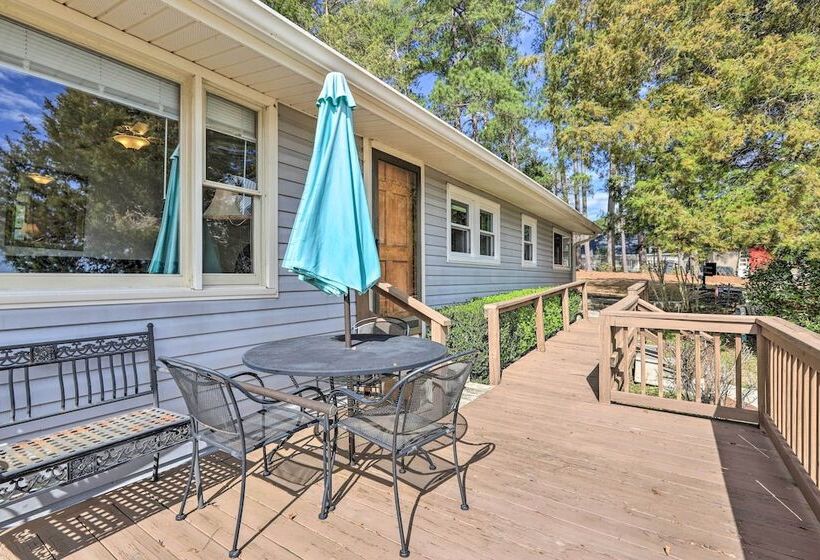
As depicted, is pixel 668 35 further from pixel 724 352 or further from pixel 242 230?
pixel 242 230

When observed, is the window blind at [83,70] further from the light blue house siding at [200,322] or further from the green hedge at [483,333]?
the green hedge at [483,333]

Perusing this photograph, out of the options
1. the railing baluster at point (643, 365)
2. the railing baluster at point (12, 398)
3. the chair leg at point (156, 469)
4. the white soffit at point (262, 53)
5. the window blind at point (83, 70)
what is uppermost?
the white soffit at point (262, 53)

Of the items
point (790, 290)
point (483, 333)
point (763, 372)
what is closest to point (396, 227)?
point (483, 333)

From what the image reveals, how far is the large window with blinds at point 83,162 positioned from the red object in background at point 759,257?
11.9 meters

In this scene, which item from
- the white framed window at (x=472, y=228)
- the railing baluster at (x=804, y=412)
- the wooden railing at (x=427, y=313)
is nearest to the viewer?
the railing baluster at (x=804, y=412)

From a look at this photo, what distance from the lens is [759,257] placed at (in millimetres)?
11430

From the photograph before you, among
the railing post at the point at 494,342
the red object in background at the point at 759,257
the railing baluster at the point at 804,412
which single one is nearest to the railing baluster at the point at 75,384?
the railing post at the point at 494,342

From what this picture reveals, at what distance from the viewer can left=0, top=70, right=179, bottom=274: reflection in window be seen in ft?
7.46

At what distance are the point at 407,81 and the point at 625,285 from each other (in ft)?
44.9

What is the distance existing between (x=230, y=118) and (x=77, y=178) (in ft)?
3.74

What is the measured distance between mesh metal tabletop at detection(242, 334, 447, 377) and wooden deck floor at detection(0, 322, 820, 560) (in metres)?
0.75

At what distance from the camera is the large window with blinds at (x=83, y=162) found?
7.43 feet

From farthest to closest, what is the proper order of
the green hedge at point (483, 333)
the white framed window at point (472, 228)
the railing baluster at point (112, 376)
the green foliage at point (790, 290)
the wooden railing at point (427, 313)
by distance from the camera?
the green foliage at point (790, 290) < the white framed window at point (472, 228) < the green hedge at point (483, 333) < the wooden railing at point (427, 313) < the railing baluster at point (112, 376)

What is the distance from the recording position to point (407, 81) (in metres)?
17.7
